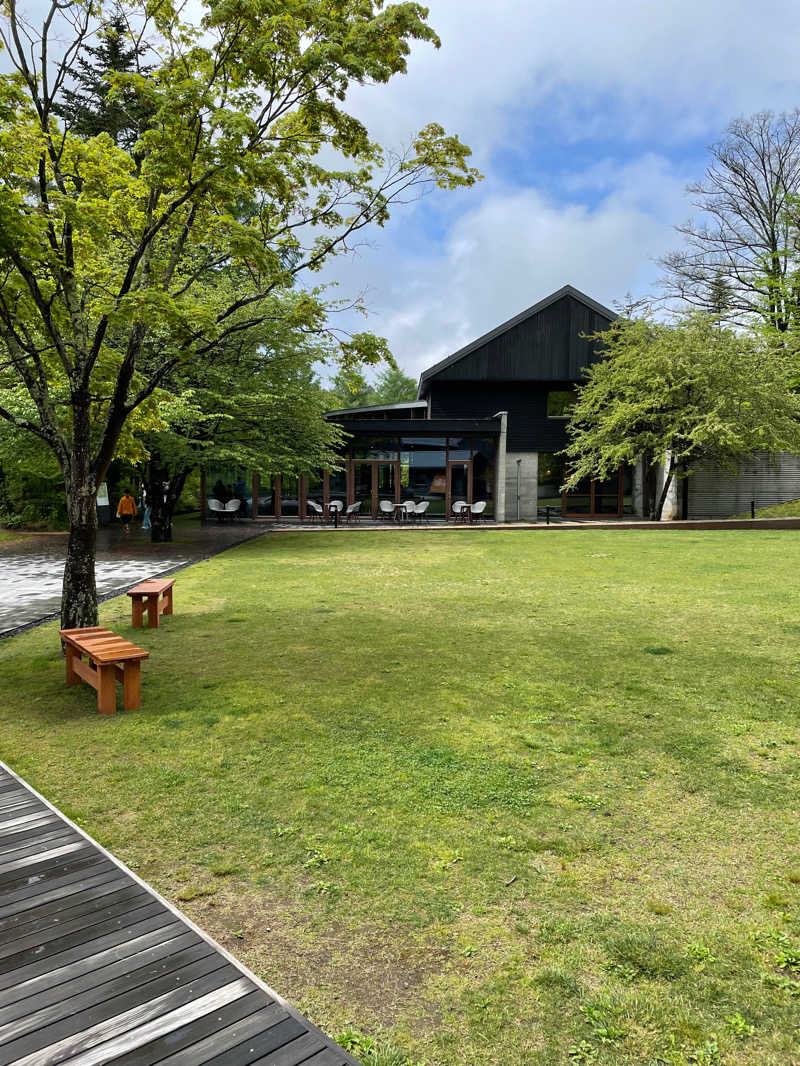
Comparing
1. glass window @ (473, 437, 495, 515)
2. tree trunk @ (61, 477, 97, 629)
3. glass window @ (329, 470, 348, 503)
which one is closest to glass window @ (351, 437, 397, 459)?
glass window @ (329, 470, 348, 503)

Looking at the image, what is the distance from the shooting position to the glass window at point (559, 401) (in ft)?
102

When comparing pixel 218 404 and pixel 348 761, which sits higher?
pixel 218 404

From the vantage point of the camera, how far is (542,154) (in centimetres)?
2388

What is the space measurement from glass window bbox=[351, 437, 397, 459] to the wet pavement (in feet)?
23.6

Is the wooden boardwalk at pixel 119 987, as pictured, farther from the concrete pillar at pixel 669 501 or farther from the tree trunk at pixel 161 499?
the concrete pillar at pixel 669 501

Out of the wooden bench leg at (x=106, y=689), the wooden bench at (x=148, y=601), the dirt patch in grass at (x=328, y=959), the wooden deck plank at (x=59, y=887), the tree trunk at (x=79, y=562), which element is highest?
the tree trunk at (x=79, y=562)

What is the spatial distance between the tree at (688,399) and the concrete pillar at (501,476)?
328 cm

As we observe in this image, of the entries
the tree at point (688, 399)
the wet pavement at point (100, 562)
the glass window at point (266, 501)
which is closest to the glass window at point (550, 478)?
the tree at point (688, 399)

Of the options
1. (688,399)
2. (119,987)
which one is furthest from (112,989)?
(688,399)

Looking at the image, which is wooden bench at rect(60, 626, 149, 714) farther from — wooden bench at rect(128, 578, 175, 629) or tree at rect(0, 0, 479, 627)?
wooden bench at rect(128, 578, 175, 629)

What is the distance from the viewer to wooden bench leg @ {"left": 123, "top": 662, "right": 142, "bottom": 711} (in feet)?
18.8

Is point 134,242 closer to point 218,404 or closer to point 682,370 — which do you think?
point 218,404

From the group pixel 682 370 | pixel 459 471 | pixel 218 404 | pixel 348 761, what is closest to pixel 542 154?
pixel 682 370

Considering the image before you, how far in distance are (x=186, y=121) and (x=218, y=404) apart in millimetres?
11886
